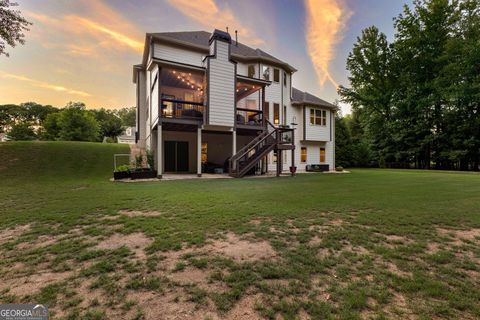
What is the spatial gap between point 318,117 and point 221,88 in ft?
34.3

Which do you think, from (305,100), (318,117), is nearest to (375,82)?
(318,117)

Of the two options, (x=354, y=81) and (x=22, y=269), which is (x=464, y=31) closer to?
(x=354, y=81)

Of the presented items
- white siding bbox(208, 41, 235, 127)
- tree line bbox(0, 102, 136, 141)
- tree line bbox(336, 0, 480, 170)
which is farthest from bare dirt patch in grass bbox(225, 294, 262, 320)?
tree line bbox(0, 102, 136, 141)

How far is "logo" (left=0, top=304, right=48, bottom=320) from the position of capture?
179cm

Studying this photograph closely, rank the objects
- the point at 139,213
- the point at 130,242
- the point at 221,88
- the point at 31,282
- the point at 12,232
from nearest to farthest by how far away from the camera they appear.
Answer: the point at 31,282, the point at 130,242, the point at 12,232, the point at 139,213, the point at 221,88

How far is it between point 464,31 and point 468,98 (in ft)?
23.1

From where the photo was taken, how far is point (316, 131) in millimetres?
19344

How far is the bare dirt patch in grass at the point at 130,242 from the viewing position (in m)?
3.00

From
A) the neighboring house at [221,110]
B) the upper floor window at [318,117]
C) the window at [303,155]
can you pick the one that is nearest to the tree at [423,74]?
the neighboring house at [221,110]

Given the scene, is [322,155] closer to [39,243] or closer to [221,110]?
[221,110]

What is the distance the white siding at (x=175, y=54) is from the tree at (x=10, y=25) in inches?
241

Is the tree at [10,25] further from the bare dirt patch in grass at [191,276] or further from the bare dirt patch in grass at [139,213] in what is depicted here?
the bare dirt patch in grass at [191,276]

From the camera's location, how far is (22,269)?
2.48 metres

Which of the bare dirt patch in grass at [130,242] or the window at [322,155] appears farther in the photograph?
the window at [322,155]
